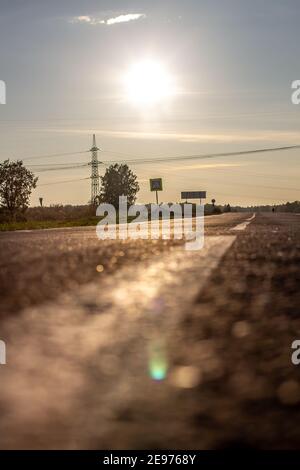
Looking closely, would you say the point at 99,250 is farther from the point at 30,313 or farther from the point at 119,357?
the point at 119,357

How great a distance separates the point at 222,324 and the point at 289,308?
1112mm

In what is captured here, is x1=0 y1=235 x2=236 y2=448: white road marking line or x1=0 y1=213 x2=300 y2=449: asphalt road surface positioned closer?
x1=0 y1=213 x2=300 y2=449: asphalt road surface

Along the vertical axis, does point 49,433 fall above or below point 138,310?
below

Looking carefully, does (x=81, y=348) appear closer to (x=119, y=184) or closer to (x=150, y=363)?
(x=150, y=363)

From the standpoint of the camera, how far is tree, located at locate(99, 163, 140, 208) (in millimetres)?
166500

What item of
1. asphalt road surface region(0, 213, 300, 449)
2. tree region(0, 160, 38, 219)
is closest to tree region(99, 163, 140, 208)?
tree region(0, 160, 38, 219)

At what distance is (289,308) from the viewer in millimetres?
6965

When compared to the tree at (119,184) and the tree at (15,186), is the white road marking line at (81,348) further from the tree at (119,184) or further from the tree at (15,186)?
the tree at (119,184)

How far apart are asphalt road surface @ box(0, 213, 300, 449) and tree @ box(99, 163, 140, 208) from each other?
15692 centimetres

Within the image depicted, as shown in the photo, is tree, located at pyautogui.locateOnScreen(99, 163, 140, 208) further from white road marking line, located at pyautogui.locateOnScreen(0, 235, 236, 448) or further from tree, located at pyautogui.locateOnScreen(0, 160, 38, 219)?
white road marking line, located at pyautogui.locateOnScreen(0, 235, 236, 448)

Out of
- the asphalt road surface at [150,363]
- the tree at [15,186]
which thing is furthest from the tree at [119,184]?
the asphalt road surface at [150,363]

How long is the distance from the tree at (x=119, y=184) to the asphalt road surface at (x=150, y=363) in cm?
15692

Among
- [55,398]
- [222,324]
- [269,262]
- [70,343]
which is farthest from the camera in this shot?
[269,262]
